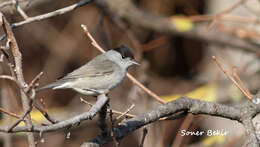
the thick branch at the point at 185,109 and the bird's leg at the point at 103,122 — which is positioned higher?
the thick branch at the point at 185,109

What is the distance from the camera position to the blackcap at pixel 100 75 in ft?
9.05

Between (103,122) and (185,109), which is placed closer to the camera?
(103,122)

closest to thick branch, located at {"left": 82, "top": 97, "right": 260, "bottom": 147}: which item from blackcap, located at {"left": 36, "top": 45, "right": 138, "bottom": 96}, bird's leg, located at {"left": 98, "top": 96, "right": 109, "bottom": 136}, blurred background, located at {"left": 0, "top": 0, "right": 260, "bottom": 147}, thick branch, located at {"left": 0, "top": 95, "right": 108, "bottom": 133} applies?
bird's leg, located at {"left": 98, "top": 96, "right": 109, "bottom": 136}

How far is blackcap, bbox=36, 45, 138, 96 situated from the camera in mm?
2759

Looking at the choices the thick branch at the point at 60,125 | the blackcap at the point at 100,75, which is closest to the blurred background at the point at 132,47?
the blackcap at the point at 100,75

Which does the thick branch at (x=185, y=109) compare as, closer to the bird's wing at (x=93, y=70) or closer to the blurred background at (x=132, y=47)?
the bird's wing at (x=93, y=70)

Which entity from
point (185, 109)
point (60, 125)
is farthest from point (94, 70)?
point (60, 125)

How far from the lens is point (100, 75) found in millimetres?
3002

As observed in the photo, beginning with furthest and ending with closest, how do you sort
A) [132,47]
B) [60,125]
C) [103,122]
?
[132,47]
[103,122]
[60,125]

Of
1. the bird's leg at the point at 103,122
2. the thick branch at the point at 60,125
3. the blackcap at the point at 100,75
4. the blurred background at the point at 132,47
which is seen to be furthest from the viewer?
the blurred background at the point at 132,47

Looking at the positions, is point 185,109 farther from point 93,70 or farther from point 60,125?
point 93,70

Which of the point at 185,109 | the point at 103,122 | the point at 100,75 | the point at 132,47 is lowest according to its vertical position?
the point at 103,122

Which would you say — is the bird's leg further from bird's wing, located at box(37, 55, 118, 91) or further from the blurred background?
the blurred background

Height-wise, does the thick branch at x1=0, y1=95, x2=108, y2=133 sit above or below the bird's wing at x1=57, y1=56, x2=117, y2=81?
below
